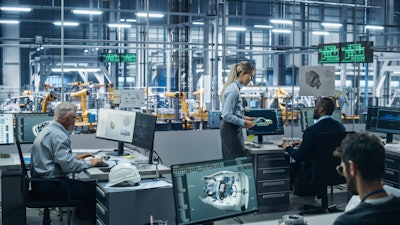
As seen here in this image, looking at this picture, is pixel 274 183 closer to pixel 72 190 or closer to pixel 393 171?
pixel 393 171

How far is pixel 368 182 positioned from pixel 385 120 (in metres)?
4.98

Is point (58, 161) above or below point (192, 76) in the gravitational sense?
below

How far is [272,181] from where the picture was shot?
6.28 m

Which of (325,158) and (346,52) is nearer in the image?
(325,158)

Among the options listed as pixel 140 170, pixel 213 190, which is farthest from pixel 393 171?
pixel 213 190

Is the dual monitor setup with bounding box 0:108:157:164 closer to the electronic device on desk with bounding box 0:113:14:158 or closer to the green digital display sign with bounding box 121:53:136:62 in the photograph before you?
the electronic device on desk with bounding box 0:113:14:158

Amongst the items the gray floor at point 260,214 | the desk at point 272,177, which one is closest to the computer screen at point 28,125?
the gray floor at point 260,214

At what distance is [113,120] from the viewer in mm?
5434

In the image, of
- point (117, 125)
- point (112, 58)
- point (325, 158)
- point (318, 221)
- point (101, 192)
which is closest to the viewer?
point (318, 221)

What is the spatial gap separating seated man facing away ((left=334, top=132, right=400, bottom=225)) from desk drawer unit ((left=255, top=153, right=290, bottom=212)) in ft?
13.6

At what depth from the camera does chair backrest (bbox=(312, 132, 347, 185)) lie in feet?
16.1

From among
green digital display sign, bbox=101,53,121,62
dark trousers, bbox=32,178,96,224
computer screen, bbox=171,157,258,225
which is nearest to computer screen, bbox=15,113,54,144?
dark trousers, bbox=32,178,96,224

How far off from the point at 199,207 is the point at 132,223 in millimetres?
1493

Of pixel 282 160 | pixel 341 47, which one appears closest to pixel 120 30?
pixel 341 47
